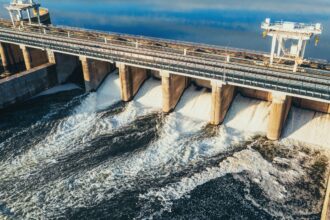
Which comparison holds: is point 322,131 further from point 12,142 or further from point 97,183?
point 12,142

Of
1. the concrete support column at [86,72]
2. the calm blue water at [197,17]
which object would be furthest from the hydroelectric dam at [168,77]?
the calm blue water at [197,17]

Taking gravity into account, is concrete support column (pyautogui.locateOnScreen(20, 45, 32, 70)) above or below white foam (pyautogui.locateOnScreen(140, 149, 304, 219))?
above

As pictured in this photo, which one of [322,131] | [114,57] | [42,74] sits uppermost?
[114,57]

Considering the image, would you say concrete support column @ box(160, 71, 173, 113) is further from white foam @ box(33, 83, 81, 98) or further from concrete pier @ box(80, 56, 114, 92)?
white foam @ box(33, 83, 81, 98)

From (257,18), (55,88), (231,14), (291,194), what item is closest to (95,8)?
(231,14)

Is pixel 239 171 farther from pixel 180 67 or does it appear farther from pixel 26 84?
pixel 26 84

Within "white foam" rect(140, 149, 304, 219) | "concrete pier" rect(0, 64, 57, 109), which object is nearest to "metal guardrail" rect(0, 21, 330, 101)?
"concrete pier" rect(0, 64, 57, 109)
